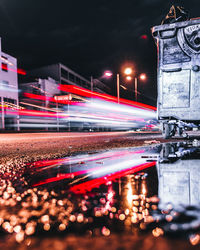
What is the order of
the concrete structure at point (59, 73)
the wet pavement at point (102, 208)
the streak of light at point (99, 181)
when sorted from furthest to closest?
1. the concrete structure at point (59, 73)
2. the streak of light at point (99, 181)
3. the wet pavement at point (102, 208)

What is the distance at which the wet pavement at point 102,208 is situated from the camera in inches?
37.0

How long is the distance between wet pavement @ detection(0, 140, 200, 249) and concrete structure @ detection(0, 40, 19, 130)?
1070 inches

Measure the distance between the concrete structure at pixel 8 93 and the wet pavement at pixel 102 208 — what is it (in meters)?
27.2

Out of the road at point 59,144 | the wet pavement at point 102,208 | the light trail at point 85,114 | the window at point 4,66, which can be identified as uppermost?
the window at point 4,66

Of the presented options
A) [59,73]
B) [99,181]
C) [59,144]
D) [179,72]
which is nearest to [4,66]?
[59,73]

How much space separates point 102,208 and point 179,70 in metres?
4.91

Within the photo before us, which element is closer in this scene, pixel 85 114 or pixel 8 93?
pixel 8 93

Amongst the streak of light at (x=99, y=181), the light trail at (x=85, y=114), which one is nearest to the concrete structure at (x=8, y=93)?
the light trail at (x=85, y=114)

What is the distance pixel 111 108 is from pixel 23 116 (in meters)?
15.3

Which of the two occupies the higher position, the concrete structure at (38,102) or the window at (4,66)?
the window at (4,66)

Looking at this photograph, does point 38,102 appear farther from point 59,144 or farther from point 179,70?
point 179,70

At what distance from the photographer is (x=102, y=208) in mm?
1273

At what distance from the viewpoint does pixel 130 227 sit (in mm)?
1021

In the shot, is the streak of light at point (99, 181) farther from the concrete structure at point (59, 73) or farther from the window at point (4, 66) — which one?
the concrete structure at point (59, 73)
